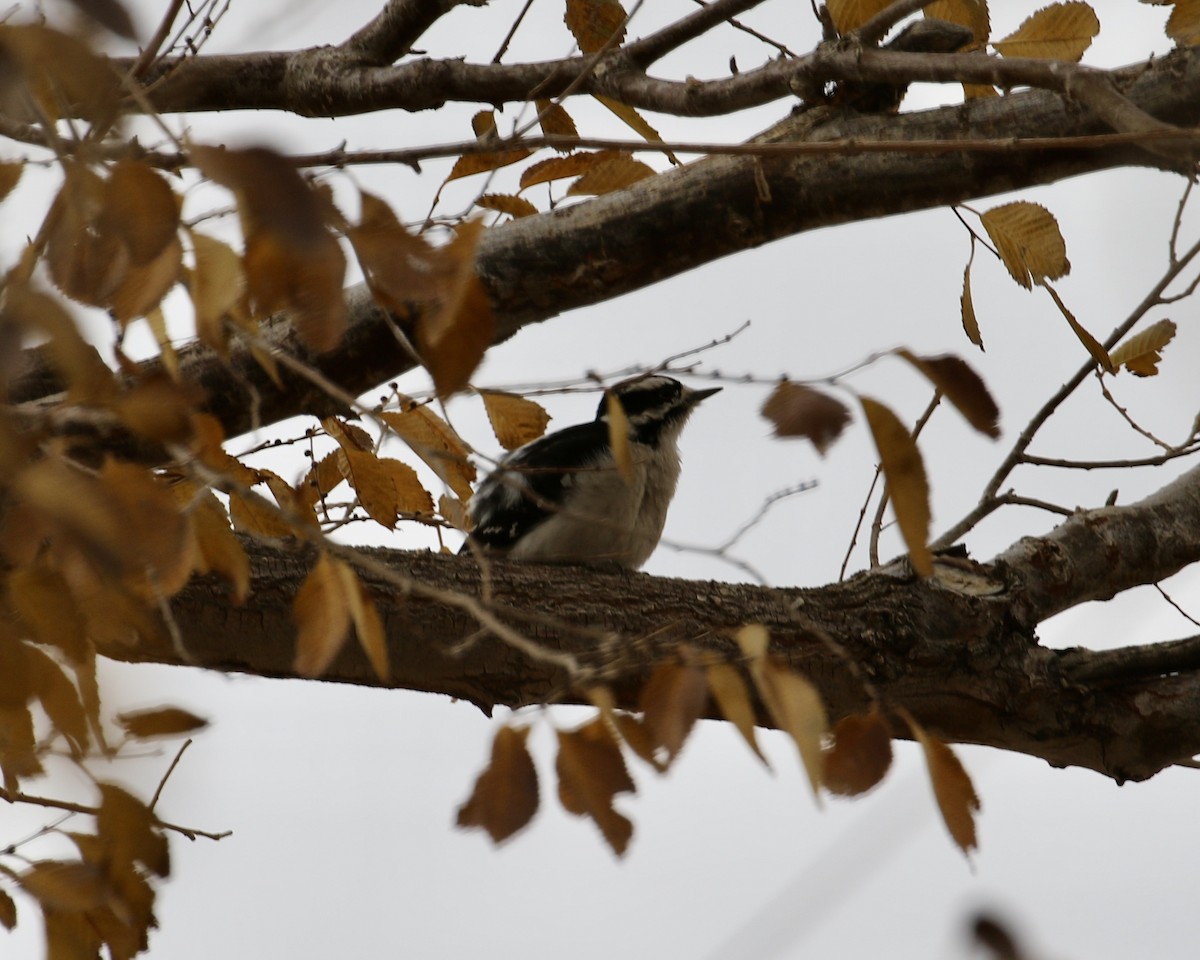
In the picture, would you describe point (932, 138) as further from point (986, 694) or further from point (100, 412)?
point (100, 412)

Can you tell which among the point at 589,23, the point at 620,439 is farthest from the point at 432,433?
the point at 620,439

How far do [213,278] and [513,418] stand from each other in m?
1.92

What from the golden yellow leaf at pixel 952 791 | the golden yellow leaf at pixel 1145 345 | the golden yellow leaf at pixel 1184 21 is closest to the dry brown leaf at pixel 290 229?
the golden yellow leaf at pixel 952 791

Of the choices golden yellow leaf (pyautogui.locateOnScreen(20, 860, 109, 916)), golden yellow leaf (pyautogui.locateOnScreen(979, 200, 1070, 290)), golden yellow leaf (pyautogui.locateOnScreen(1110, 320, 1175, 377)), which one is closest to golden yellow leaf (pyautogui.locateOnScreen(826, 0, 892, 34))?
golden yellow leaf (pyautogui.locateOnScreen(979, 200, 1070, 290))

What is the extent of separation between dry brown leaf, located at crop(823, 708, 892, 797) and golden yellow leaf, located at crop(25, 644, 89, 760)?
107 centimetres

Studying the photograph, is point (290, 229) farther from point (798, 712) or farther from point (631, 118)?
Result: point (631, 118)

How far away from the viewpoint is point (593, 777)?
1.76m

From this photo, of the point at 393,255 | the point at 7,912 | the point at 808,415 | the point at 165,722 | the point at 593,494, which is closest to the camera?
the point at 393,255

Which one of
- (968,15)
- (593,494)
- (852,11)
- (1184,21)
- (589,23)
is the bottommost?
(1184,21)

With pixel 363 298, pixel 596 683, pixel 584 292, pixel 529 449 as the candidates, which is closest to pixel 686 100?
pixel 584 292

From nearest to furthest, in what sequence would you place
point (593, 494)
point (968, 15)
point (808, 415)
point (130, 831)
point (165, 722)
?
1. point (808, 415)
2. point (130, 831)
3. point (165, 722)
4. point (968, 15)
5. point (593, 494)

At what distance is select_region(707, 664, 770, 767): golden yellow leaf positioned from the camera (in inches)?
66.8

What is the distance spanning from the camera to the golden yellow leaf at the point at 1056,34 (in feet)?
9.37

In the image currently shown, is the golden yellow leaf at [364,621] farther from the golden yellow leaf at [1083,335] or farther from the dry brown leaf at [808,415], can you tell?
the golden yellow leaf at [1083,335]
